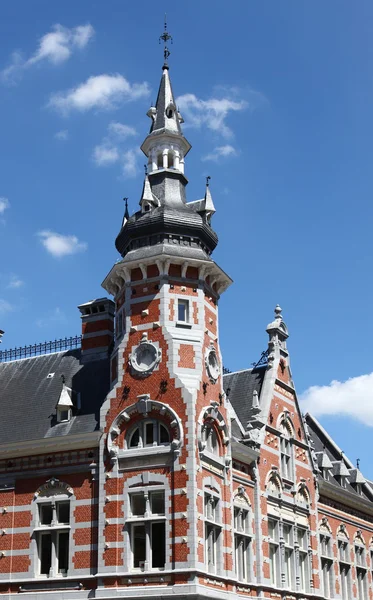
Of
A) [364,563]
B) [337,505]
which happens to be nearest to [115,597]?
[337,505]

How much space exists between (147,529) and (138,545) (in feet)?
2.86

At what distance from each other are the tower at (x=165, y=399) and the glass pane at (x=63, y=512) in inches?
79.5

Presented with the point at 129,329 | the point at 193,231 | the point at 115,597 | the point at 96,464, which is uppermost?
the point at 193,231

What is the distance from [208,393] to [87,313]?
28.5 feet

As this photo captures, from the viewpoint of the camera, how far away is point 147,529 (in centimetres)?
3625

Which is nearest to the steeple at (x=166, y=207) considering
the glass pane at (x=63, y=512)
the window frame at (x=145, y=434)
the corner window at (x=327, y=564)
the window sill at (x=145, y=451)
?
the window frame at (x=145, y=434)

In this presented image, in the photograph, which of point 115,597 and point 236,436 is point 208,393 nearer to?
point 236,436

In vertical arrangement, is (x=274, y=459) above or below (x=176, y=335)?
below

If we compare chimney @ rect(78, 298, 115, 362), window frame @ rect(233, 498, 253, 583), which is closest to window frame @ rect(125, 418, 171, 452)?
window frame @ rect(233, 498, 253, 583)

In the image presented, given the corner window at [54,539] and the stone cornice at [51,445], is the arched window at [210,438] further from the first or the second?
the corner window at [54,539]

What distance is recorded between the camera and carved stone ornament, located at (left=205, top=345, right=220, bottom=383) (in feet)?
131

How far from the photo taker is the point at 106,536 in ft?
120

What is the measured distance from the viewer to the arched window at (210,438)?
3841 cm

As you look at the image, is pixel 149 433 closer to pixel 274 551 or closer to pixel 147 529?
pixel 147 529
